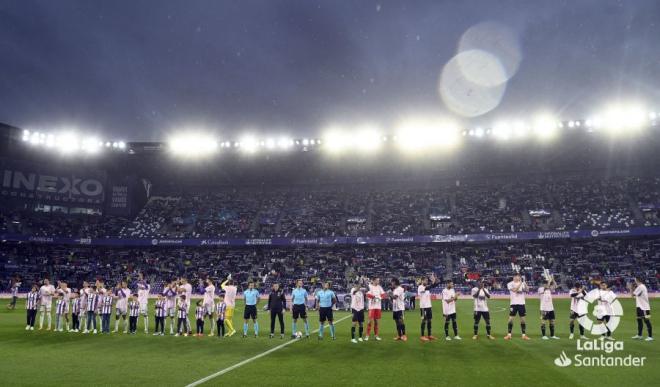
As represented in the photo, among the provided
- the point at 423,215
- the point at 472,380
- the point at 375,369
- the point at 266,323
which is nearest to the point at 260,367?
the point at 375,369

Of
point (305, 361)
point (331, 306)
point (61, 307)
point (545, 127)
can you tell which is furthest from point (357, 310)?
point (545, 127)

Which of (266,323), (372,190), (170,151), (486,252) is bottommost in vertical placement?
(266,323)

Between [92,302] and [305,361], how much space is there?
12306mm

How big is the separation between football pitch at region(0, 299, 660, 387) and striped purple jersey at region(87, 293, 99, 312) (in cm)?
137

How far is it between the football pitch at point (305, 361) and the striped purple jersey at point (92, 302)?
1368 mm

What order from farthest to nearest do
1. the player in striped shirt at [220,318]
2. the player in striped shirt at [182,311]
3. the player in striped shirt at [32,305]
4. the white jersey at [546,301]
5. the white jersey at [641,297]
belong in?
the player in striped shirt at [32,305]
the player in striped shirt at [182,311]
the player in striped shirt at [220,318]
the white jersey at [546,301]
the white jersey at [641,297]

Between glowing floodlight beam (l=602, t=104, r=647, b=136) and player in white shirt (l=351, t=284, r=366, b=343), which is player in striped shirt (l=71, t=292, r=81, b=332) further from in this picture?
glowing floodlight beam (l=602, t=104, r=647, b=136)

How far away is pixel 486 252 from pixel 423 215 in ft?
29.7

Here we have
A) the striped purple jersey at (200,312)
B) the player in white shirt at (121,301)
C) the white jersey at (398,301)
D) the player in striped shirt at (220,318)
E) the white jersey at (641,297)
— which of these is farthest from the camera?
the player in white shirt at (121,301)

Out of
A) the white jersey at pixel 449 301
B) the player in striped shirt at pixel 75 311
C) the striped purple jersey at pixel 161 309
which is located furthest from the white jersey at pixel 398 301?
the player in striped shirt at pixel 75 311

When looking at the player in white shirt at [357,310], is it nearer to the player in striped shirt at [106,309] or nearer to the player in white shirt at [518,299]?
the player in white shirt at [518,299]

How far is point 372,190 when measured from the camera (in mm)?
62062

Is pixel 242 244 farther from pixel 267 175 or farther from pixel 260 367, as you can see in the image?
pixel 260 367

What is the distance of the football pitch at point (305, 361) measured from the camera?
33.2 ft
